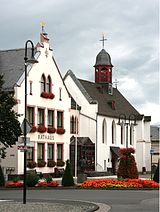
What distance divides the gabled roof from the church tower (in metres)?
1.28

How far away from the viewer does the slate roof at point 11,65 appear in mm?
51469

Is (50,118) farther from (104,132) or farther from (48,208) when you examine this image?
(48,208)

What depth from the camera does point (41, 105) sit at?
5416 centimetres

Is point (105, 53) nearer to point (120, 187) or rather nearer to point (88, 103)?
point (88, 103)

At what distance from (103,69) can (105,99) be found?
18.9 ft

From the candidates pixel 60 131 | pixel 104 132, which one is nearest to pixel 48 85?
pixel 60 131

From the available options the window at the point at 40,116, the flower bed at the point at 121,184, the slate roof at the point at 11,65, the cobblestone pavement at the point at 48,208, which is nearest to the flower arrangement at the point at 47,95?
the window at the point at 40,116

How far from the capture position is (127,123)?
241 ft

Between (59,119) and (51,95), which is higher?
(51,95)

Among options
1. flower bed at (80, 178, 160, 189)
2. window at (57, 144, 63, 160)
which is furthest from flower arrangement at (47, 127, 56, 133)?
flower bed at (80, 178, 160, 189)

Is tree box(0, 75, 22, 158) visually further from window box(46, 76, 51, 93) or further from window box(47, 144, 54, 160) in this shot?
window box(47, 144, 54, 160)

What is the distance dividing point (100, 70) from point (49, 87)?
864 inches

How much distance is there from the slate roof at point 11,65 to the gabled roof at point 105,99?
A: 44.7 ft

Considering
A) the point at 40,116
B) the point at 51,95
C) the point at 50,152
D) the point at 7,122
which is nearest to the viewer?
the point at 7,122
